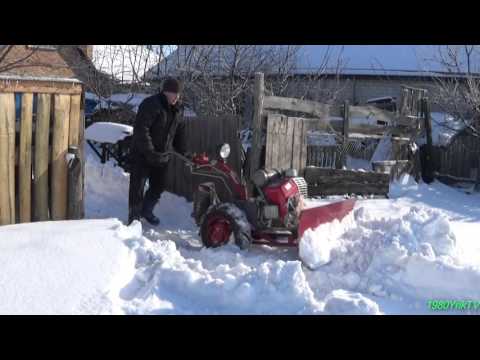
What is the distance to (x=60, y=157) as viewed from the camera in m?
6.41

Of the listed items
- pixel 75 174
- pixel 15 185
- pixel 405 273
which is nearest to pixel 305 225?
pixel 405 273

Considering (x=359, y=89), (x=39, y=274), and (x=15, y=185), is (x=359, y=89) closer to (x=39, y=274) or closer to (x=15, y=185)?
(x=15, y=185)

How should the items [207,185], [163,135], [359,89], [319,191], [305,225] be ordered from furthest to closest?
[359,89] < [319,191] < [163,135] < [207,185] < [305,225]

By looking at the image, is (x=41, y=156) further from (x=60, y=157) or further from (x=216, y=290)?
(x=216, y=290)

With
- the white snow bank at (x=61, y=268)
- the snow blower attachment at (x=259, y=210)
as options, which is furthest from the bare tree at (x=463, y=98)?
the white snow bank at (x=61, y=268)

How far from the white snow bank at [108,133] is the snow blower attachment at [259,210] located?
102 inches

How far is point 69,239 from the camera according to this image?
16.2ft

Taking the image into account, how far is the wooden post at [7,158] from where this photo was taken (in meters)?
5.90

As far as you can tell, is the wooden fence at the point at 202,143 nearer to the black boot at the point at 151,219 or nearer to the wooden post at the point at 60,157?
the black boot at the point at 151,219

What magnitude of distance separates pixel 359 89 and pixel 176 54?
37.6ft

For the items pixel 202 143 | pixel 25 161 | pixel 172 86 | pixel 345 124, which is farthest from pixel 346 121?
pixel 25 161

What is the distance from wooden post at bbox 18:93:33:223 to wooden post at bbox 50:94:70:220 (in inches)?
11.1

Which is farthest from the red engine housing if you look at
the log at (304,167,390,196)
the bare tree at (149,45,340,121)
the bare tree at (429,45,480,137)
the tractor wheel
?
the bare tree at (429,45,480,137)

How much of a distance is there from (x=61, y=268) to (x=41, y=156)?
2.24m
